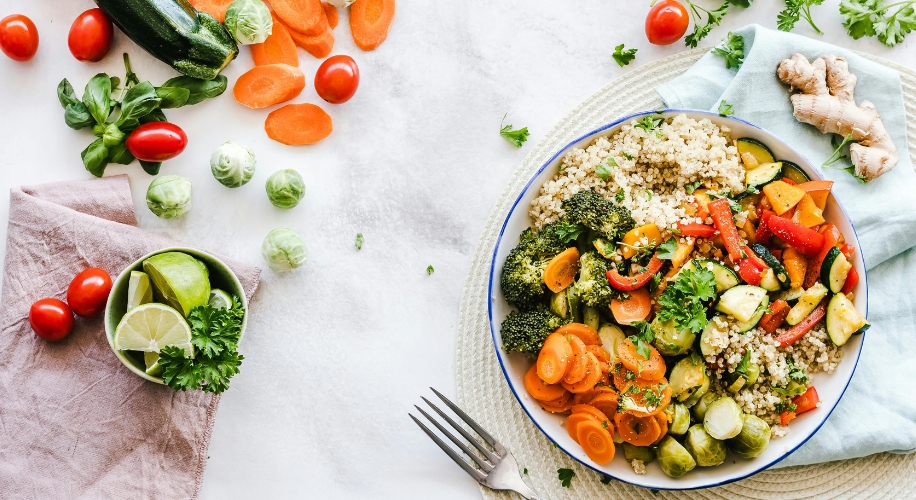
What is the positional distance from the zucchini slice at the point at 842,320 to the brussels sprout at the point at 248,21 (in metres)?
2.93

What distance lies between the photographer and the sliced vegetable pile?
108 inches

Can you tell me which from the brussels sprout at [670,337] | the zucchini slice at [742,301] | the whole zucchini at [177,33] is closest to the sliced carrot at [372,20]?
the whole zucchini at [177,33]

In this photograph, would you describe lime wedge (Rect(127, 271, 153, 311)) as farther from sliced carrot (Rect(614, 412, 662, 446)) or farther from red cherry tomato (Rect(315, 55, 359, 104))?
sliced carrot (Rect(614, 412, 662, 446))

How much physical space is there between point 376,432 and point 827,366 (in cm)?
214

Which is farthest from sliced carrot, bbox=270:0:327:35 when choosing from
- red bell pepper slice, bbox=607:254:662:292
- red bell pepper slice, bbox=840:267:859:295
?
red bell pepper slice, bbox=840:267:859:295

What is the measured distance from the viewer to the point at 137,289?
9.62 feet

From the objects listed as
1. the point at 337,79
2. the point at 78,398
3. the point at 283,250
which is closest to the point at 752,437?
the point at 283,250

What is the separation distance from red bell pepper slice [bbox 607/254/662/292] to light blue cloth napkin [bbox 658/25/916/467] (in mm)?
877

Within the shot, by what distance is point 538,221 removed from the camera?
10.0ft

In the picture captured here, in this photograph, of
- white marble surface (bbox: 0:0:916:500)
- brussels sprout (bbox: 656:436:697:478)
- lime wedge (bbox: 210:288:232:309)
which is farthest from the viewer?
white marble surface (bbox: 0:0:916:500)

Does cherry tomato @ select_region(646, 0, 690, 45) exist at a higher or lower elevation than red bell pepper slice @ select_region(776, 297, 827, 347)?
higher

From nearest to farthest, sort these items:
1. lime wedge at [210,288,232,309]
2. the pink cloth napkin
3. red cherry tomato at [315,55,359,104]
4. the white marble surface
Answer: lime wedge at [210,288,232,309] → the pink cloth napkin → red cherry tomato at [315,55,359,104] → the white marble surface

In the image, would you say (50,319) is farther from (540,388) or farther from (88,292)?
(540,388)

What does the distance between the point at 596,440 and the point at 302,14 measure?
2519 mm
